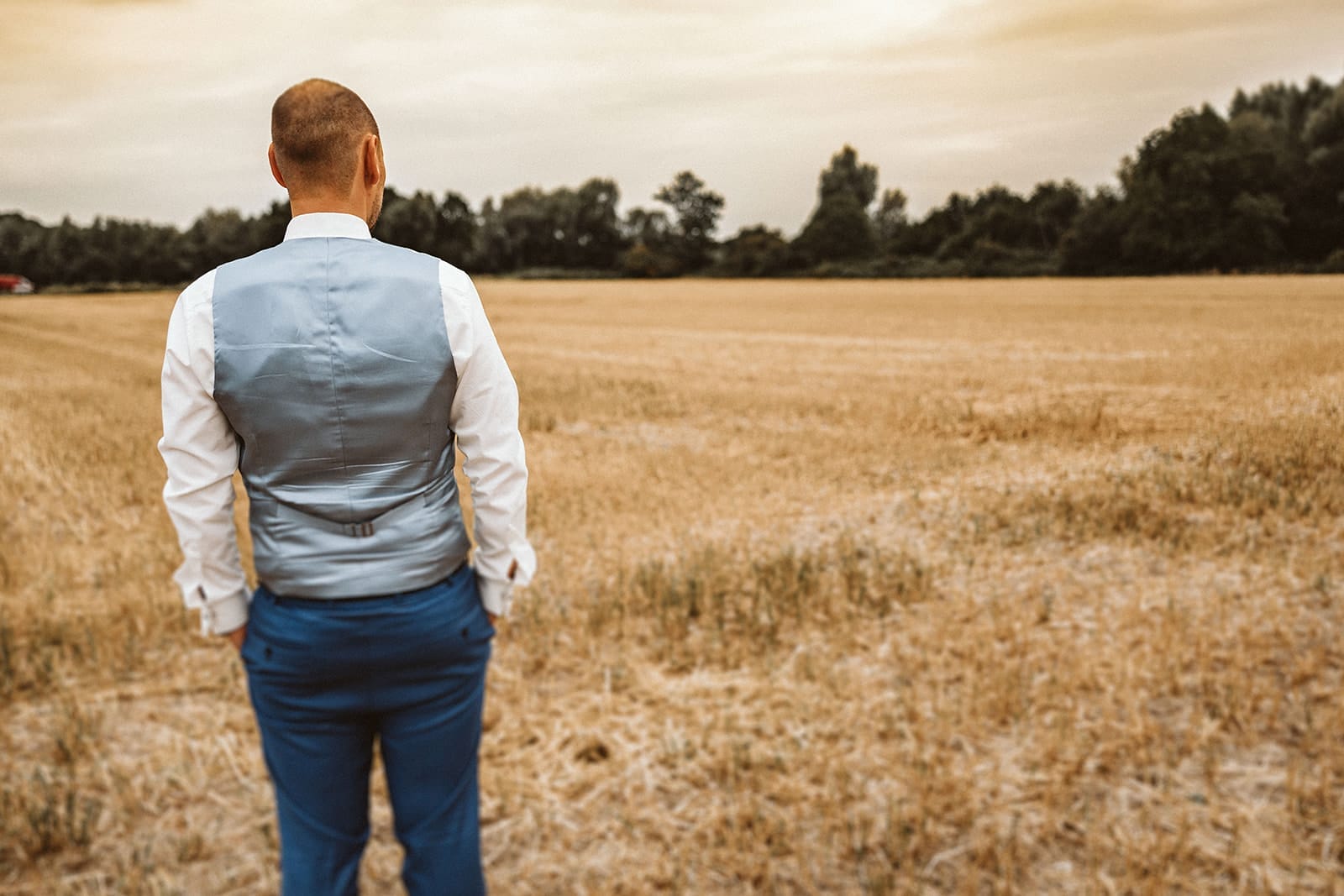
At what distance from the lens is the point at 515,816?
461 cm

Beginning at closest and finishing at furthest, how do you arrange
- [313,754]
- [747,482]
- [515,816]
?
1. [313,754]
2. [515,816]
3. [747,482]

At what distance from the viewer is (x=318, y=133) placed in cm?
236

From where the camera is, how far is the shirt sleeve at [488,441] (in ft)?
7.93

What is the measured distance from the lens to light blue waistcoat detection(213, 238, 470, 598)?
2.33 meters

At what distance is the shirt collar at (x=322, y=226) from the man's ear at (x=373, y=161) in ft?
0.41

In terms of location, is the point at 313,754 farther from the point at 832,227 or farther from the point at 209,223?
the point at 832,227

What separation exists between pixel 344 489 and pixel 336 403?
22 cm

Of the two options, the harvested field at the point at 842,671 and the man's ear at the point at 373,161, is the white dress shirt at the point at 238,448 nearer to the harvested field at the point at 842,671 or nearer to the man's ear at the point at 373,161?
the man's ear at the point at 373,161

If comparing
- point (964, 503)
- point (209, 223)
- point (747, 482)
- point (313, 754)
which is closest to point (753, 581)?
point (964, 503)

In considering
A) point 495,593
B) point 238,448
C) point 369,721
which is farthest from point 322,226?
point 369,721

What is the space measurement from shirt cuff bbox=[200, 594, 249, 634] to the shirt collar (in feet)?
3.27

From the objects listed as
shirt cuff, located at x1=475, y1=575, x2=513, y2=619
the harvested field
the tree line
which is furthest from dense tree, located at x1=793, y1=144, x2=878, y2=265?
shirt cuff, located at x1=475, y1=575, x2=513, y2=619

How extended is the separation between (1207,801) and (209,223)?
193 ft

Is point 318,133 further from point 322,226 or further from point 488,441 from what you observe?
point 488,441
